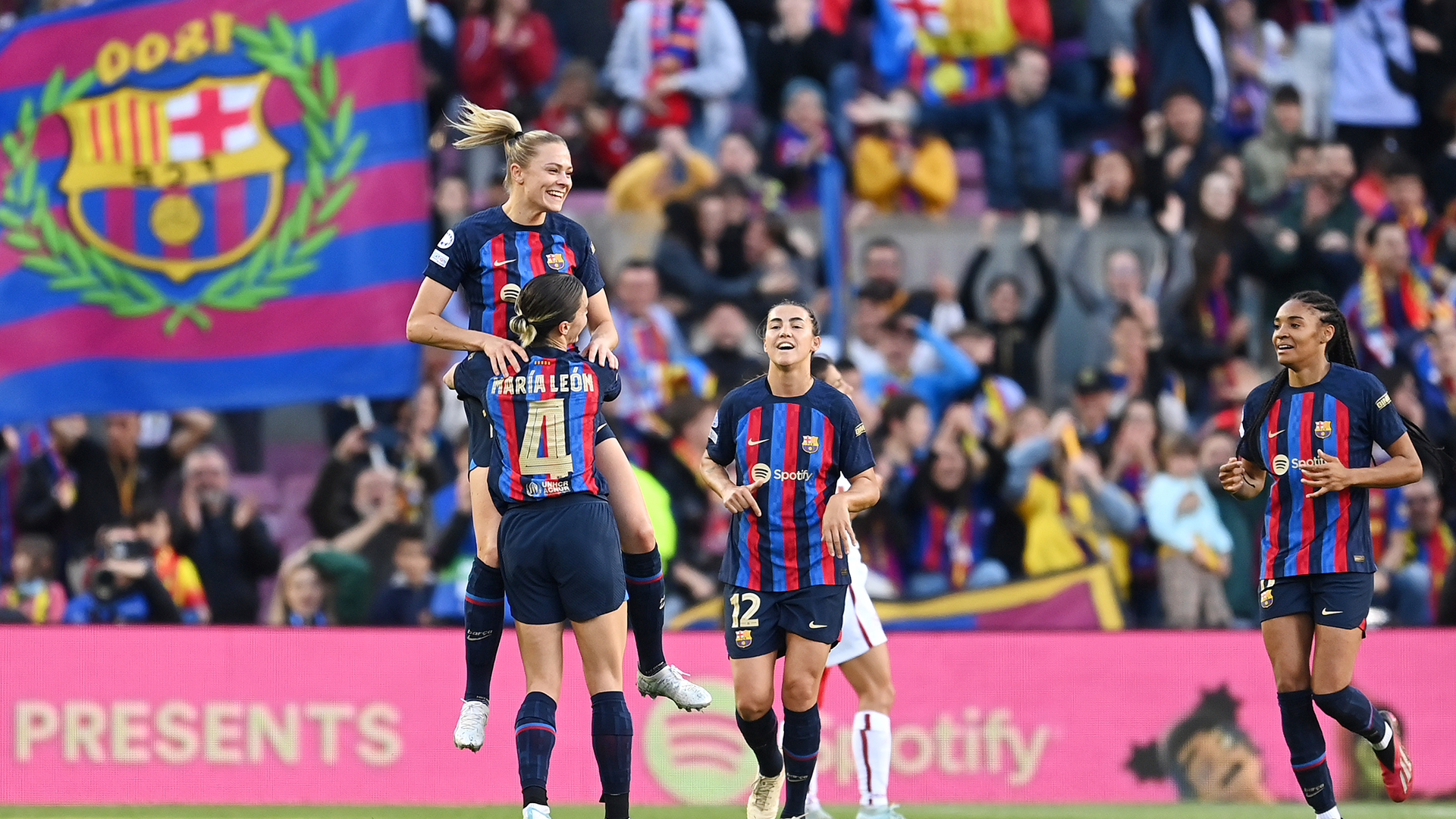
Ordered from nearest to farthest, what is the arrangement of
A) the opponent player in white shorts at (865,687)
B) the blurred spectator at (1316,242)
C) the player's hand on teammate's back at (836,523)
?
the player's hand on teammate's back at (836,523)
the opponent player in white shorts at (865,687)
the blurred spectator at (1316,242)

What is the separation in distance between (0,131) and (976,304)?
6.73m

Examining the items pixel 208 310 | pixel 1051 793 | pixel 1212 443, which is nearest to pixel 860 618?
pixel 1051 793

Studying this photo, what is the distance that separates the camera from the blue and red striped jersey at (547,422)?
20.9ft

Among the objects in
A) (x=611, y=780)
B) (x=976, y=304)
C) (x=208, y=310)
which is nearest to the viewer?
(x=611, y=780)

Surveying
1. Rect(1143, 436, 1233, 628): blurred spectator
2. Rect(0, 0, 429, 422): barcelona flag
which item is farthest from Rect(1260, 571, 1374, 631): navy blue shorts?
Rect(0, 0, 429, 422): barcelona flag

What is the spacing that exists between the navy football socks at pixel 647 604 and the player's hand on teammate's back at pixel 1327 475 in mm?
2634

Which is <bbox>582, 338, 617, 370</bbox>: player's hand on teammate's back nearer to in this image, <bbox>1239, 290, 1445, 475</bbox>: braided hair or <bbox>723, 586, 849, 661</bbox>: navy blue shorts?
<bbox>723, 586, 849, 661</bbox>: navy blue shorts

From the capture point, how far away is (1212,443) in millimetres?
11547

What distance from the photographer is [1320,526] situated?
712 cm

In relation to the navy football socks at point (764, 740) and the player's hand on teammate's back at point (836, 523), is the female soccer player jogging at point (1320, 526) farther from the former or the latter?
the navy football socks at point (764, 740)

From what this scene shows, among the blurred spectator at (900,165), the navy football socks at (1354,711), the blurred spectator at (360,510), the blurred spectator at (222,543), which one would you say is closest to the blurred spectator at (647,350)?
the blurred spectator at (360,510)

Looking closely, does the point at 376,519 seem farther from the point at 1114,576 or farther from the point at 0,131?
the point at 1114,576

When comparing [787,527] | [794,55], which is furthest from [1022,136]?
[787,527]

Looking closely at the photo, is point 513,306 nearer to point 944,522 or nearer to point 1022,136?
point 944,522
